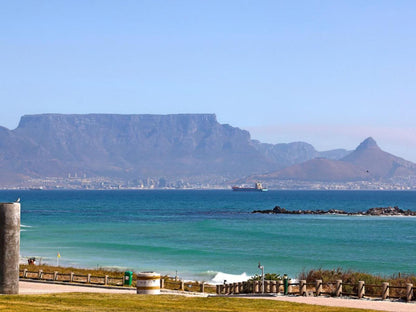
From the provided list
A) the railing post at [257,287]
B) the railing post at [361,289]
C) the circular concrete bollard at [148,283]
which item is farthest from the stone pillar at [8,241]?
the railing post at [361,289]

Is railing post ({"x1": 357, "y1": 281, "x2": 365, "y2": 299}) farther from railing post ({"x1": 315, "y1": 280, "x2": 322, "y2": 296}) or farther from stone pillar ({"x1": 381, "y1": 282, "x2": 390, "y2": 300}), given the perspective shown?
railing post ({"x1": 315, "y1": 280, "x2": 322, "y2": 296})

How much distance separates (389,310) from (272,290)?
9.28 meters

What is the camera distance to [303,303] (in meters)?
33.5

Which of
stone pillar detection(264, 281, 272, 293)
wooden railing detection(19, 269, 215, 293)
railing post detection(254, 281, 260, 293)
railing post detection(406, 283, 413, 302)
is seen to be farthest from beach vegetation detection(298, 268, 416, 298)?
wooden railing detection(19, 269, 215, 293)

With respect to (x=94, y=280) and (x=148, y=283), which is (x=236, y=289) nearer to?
A: (x=94, y=280)

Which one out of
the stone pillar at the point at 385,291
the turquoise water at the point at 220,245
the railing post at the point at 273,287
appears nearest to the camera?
the stone pillar at the point at 385,291

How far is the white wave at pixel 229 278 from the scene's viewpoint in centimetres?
6351

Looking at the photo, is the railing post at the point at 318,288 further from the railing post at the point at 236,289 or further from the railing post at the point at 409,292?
the railing post at the point at 236,289

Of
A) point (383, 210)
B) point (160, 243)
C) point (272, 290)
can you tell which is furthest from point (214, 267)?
point (383, 210)

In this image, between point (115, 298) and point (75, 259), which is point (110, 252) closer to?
point (75, 259)

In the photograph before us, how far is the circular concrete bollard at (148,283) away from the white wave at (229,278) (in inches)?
1089

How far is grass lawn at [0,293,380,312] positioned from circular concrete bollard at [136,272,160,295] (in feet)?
2.48

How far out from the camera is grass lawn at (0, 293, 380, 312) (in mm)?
29484

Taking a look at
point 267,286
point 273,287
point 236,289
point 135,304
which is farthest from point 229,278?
point 135,304
